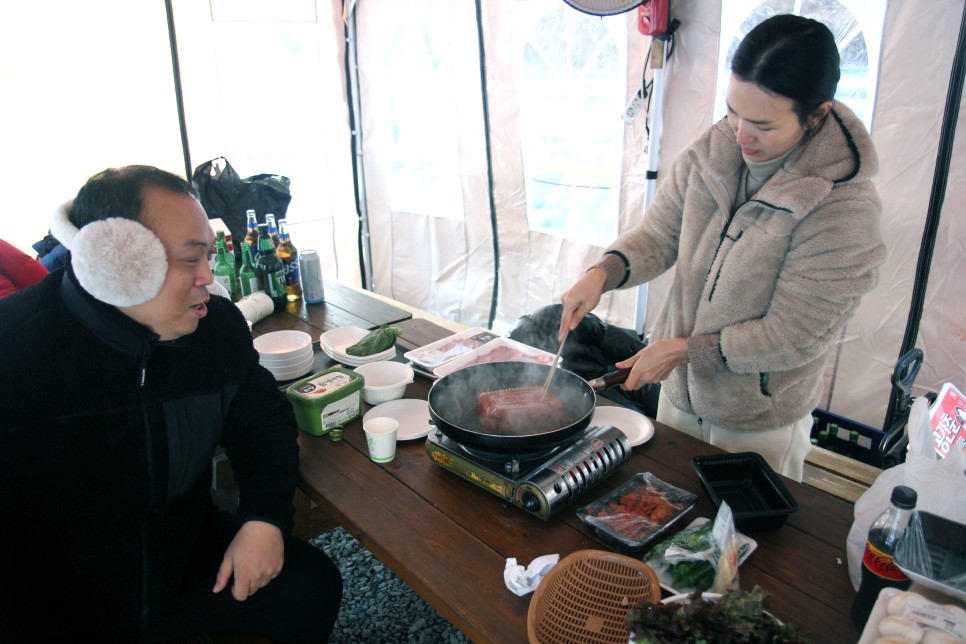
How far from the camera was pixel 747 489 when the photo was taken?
1.59 meters

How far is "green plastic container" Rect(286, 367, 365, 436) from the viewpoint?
1861 mm

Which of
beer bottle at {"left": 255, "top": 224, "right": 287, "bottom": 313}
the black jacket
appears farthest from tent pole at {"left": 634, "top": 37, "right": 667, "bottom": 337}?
the black jacket

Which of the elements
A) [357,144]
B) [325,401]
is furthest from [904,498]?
[357,144]

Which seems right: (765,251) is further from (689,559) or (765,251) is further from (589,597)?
(589,597)

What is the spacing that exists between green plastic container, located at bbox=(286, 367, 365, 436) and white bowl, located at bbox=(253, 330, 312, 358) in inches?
15.7

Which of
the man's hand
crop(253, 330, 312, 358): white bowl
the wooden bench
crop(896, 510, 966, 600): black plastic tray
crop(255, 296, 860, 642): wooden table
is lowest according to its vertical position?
the wooden bench

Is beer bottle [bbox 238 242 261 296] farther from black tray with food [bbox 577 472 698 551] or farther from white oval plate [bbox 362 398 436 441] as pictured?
black tray with food [bbox 577 472 698 551]

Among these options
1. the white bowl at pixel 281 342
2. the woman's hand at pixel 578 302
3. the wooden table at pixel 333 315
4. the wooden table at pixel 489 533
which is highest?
the woman's hand at pixel 578 302

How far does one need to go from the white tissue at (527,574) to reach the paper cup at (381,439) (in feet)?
1.78

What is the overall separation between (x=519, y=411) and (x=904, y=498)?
0.88m

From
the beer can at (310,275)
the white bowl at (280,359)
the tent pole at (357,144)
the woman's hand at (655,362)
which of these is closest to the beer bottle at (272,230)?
the beer can at (310,275)

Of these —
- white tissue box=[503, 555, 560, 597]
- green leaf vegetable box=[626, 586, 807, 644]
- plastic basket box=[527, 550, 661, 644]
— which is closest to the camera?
green leaf vegetable box=[626, 586, 807, 644]

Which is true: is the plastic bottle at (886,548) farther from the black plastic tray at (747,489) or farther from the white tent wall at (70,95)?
the white tent wall at (70,95)

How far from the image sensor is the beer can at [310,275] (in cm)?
305
